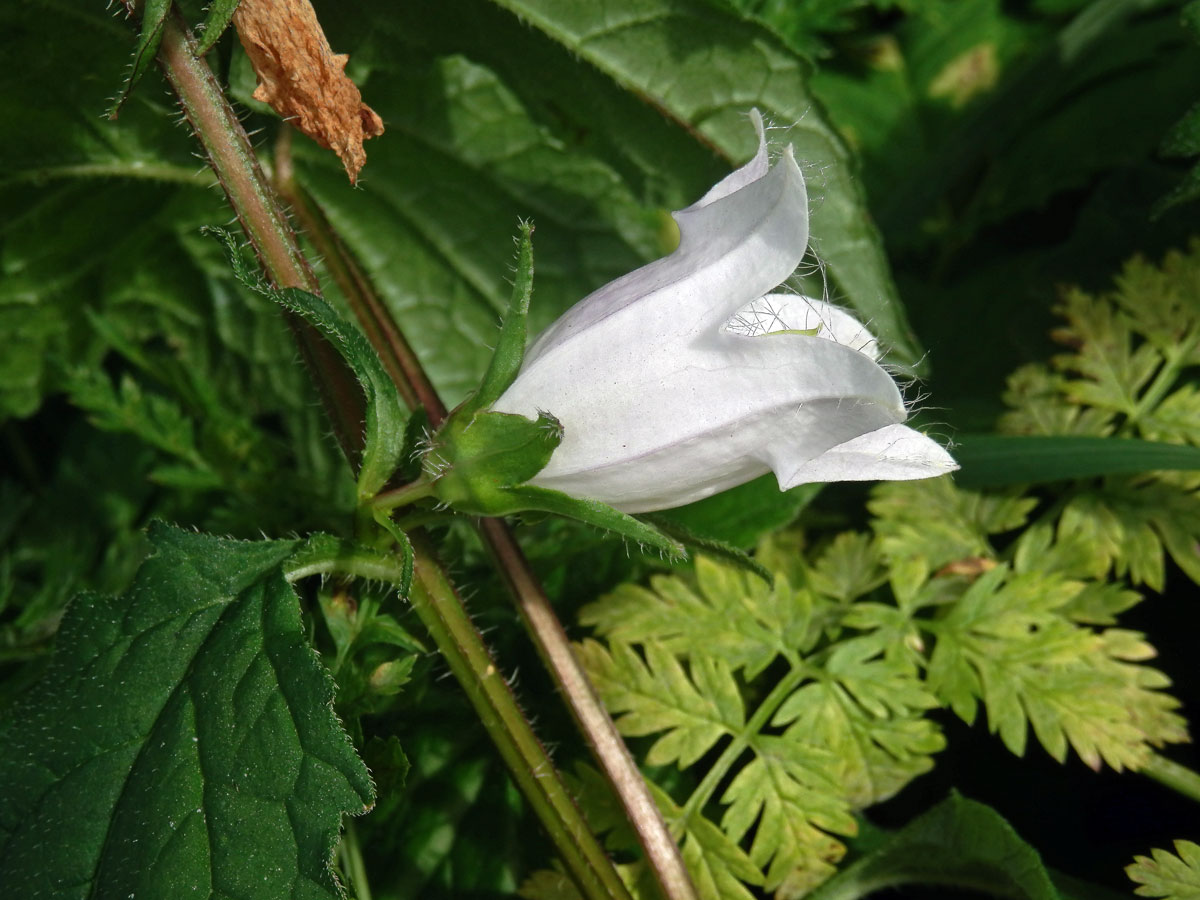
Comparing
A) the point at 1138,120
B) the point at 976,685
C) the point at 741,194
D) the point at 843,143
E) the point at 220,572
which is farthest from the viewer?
the point at 1138,120

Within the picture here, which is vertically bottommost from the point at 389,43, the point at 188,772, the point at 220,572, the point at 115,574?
the point at 115,574

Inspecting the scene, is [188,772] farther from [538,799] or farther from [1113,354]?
[1113,354]

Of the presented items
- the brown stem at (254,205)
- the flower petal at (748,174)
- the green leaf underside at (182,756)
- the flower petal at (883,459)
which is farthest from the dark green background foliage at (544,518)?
the flower petal at (748,174)

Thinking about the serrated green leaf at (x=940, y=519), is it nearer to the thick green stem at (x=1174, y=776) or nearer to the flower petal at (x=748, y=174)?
the thick green stem at (x=1174, y=776)

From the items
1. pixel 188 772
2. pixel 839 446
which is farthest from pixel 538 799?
pixel 839 446

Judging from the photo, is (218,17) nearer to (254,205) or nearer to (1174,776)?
(254,205)

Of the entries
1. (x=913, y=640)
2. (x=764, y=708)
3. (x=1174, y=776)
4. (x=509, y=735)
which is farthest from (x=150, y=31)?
(x=1174, y=776)
